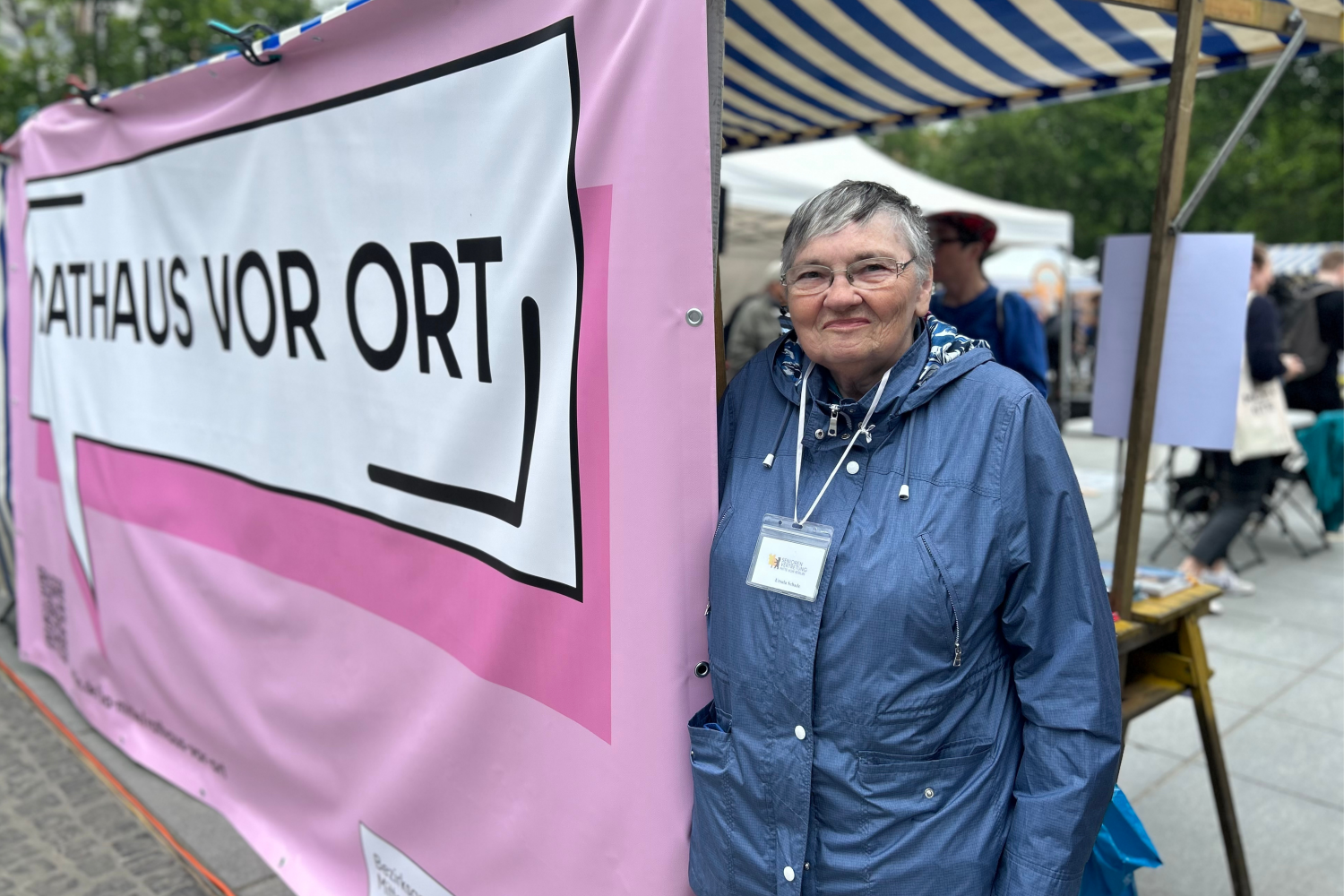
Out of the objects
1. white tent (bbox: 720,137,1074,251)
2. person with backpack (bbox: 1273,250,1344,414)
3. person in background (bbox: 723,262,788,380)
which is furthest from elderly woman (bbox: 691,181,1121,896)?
person with backpack (bbox: 1273,250,1344,414)

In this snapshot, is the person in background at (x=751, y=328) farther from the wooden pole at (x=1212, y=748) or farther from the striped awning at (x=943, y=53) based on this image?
the wooden pole at (x=1212, y=748)

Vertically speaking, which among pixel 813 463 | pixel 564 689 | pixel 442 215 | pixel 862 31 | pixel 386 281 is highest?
pixel 862 31

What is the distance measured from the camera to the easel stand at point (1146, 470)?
7.14ft

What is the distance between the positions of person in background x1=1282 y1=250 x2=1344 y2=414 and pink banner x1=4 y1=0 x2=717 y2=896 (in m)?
6.05

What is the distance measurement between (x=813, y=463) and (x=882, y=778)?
0.49 m

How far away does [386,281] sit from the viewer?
227 centimetres

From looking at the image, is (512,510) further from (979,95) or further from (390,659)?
(979,95)

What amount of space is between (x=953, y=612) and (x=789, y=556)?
0.84 feet

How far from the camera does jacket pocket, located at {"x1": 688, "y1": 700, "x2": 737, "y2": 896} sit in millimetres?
1554

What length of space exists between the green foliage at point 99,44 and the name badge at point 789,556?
1184 centimetres

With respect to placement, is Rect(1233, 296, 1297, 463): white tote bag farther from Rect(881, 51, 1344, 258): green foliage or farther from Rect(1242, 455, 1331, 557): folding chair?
Rect(881, 51, 1344, 258): green foliage

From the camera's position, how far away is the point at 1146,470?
230 centimetres

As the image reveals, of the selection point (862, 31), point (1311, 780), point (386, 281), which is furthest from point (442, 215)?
point (1311, 780)

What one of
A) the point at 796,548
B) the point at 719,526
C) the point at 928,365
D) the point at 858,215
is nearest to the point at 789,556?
the point at 796,548
